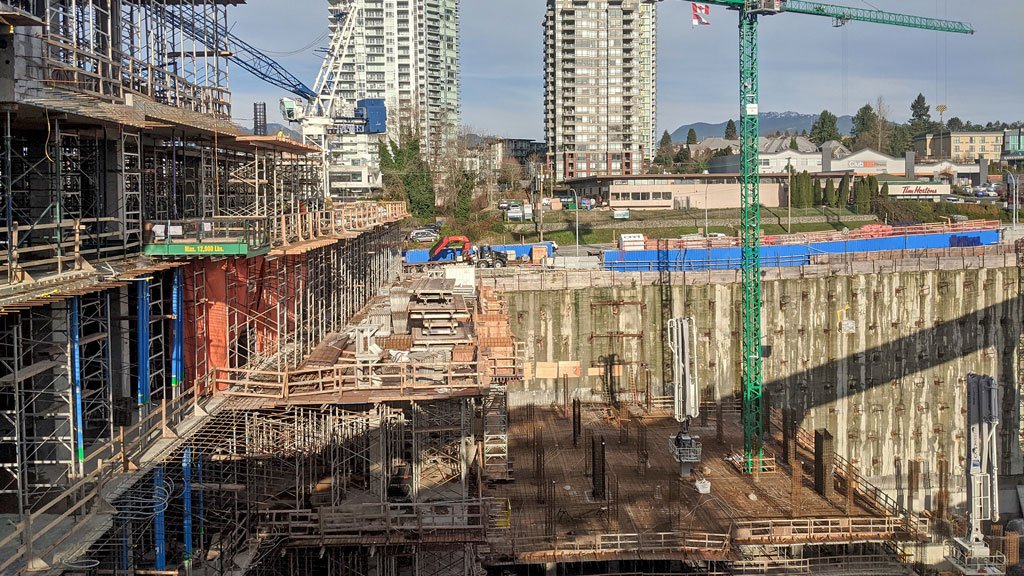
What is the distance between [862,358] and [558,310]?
13676 mm

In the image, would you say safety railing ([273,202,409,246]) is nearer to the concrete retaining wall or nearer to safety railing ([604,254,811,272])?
the concrete retaining wall

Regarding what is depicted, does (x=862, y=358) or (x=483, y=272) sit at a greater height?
(x=483, y=272)

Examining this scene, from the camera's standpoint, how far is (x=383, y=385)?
19812 millimetres

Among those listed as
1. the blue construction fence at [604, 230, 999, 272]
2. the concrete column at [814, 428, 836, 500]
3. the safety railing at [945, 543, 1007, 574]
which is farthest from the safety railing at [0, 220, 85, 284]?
A: the blue construction fence at [604, 230, 999, 272]

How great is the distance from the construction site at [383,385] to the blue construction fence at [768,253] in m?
1.54

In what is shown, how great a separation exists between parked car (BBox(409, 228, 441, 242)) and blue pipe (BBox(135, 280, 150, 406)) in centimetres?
4492

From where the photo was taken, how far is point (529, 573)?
27609 millimetres

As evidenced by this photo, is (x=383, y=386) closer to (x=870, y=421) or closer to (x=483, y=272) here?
(x=483, y=272)

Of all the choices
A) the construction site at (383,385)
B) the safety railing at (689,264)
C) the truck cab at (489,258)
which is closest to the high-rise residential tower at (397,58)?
the truck cab at (489,258)

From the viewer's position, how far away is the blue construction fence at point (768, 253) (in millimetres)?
43500

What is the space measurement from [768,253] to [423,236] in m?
24.8

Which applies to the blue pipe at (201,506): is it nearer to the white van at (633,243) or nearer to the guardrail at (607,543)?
the guardrail at (607,543)

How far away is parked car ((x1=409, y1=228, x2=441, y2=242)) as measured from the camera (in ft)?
204

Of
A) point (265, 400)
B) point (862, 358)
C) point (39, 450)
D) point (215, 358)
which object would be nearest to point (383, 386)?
point (265, 400)
